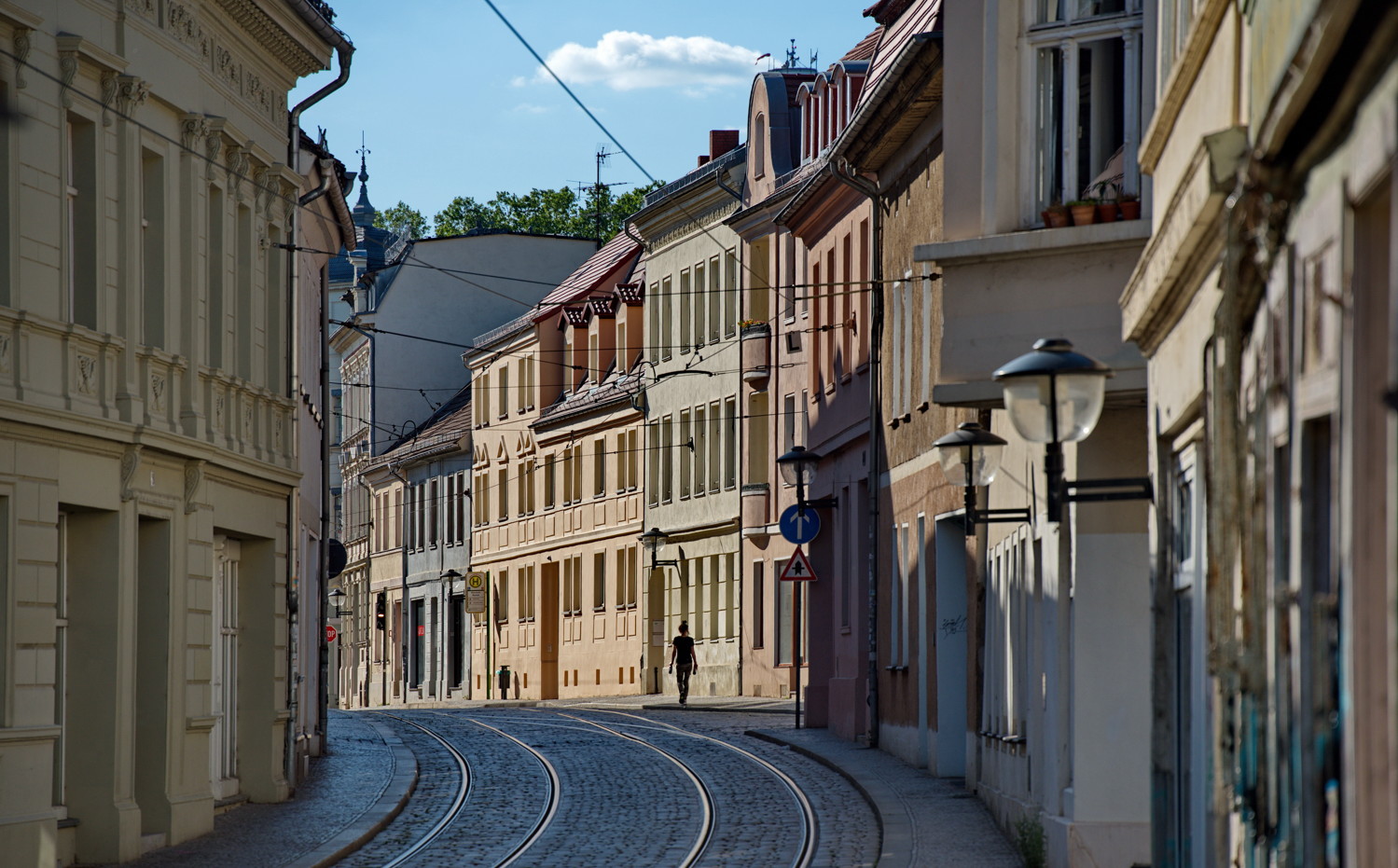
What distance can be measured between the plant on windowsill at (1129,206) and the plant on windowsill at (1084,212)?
17cm

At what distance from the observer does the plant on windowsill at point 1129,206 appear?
46.4 feet

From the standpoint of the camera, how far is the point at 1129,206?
46.5ft

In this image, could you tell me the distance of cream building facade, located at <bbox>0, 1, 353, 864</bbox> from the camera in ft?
51.6

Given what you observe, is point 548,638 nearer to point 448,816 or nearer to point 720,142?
point 720,142

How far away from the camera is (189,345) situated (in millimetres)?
19312

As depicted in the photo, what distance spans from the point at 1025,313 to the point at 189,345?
8.19 m

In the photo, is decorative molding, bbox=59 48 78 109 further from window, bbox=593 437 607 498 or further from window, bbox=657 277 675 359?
window, bbox=593 437 607 498

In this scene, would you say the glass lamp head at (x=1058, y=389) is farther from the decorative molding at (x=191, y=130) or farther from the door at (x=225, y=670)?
the door at (x=225, y=670)

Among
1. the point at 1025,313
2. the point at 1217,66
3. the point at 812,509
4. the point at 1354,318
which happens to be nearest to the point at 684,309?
the point at 812,509

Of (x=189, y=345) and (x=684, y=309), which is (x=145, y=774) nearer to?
(x=189, y=345)

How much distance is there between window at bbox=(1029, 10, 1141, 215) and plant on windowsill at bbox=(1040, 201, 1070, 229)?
0.82 meters

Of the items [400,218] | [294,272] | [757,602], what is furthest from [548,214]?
[294,272]

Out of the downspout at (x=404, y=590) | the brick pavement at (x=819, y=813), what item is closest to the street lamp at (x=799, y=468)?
the brick pavement at (x=819, y=813)

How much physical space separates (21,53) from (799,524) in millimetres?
17237
